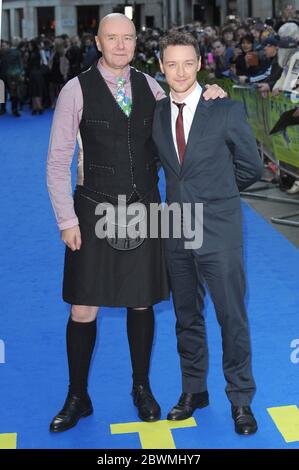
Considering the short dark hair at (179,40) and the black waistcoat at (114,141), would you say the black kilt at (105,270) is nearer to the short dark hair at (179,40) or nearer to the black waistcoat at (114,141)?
the black waistcoat at (114,141)

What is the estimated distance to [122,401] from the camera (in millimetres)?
4422

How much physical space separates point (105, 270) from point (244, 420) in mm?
1032

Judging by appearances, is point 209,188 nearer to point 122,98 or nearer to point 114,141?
point 114,141

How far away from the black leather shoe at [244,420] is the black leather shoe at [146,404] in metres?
0.42

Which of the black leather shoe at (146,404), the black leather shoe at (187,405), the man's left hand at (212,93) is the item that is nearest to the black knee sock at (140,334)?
the black leather shoe at (146,404)

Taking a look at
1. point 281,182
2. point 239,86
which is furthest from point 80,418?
point 239,86

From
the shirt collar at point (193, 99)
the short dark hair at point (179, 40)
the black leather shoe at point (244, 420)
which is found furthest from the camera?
the black leather shoe at point (244, 420)

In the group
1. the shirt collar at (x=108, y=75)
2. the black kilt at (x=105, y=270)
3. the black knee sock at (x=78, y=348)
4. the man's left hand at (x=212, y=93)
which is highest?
the shirt collar at (x=108, y=75)

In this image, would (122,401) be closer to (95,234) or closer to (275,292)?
(95,234)

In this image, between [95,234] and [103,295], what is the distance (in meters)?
0.31

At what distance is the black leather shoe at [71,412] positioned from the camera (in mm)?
4086

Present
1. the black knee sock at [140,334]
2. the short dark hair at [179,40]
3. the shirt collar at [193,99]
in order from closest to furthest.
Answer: the short dark hair at [179,40], the shirt collar at [193,99], the black knee sock at [140,334]

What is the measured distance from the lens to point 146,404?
4.21m

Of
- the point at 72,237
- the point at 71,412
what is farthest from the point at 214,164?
the point at 71,412
